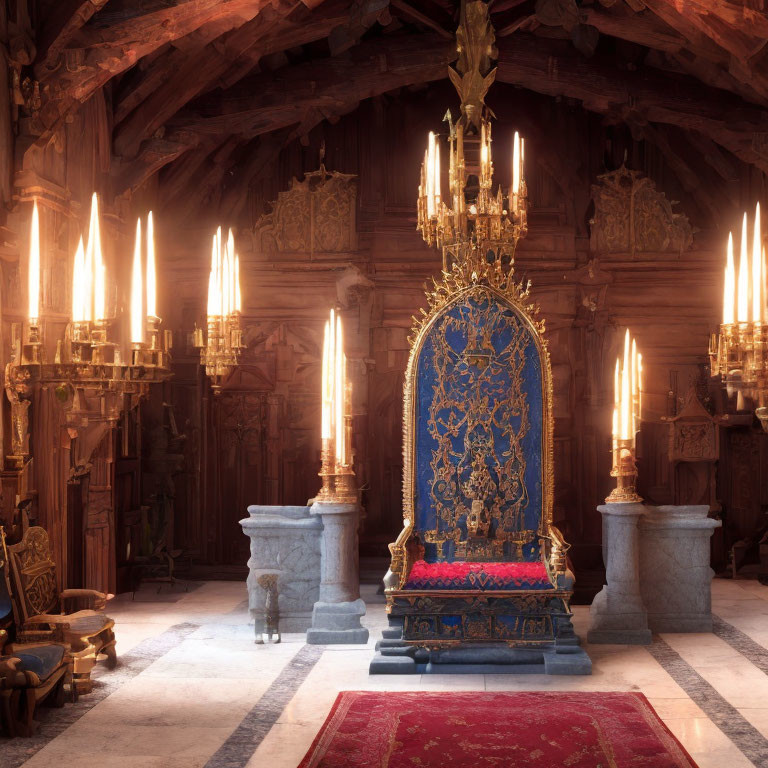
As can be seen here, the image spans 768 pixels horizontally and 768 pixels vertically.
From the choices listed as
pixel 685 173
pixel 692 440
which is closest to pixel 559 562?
pixel 692 440

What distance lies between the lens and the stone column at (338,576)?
7777 mm

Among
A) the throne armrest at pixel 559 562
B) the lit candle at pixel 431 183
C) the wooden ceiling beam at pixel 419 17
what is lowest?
the throne armrest at pixel 559 562

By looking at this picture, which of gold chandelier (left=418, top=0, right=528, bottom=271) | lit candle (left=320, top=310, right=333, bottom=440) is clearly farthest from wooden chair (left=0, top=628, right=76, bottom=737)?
gold chandelier (left=418, top=0, right=528, bottom=271)

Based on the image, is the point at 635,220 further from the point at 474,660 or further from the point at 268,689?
the point at 268,689

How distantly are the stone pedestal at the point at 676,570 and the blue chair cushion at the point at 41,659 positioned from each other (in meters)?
4.12

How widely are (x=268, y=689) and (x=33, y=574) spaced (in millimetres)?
1570

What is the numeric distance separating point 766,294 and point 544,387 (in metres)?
2.05

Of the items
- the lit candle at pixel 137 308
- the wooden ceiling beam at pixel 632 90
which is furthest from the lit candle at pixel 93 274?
the wooden ceiling beam at pixel 632 90

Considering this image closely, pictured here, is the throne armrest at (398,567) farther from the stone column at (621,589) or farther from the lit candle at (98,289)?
the lit candle at (98,289)

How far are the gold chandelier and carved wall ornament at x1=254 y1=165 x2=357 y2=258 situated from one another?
299 centimetres

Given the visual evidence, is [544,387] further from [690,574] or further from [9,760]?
[9,760]

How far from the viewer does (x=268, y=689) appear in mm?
6527

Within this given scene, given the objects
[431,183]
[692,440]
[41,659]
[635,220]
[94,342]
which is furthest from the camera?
[635,220]

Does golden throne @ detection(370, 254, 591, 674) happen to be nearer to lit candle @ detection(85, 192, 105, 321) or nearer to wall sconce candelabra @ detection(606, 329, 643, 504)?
wall sconce candelabra @ detection(606, 329, 643, 504)
